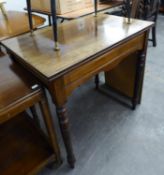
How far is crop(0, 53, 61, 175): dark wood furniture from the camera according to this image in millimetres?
A: 830

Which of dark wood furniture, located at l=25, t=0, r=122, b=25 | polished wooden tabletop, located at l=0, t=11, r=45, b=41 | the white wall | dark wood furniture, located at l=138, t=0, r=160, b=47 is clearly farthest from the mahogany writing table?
the white wall

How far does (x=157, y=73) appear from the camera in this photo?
2111mm

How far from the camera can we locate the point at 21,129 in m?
1.33

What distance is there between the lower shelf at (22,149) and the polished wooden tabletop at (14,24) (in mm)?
659

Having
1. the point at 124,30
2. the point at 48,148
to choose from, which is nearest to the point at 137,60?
the point at 124,30

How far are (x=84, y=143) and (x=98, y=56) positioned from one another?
76cm

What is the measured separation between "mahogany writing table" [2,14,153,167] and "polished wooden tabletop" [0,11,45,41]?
0.30 metres

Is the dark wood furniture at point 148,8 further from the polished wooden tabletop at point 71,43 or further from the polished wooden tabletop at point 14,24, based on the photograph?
the polished wooden tabletop at point 14,24

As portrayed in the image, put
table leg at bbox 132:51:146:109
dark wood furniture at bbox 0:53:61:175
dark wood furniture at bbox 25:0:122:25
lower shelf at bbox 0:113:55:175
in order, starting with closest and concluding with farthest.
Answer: dark wood furniture at bbox 0:53:61:175 < lower shelf at bbox 0:113:55:175 < table leg at bbox 132:51:146:109 < dark wood furniture at bbox 25:0:122:25

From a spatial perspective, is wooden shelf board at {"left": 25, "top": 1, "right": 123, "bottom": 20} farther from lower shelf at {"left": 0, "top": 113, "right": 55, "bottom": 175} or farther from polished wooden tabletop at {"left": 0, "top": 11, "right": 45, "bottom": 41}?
lower shelf at {"left": 0, "top": 113, "right": 55, "bottom": 175}

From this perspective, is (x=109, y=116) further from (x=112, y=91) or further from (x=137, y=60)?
(x=137, y=60)

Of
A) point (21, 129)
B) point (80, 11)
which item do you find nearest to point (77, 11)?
point (80, 11)

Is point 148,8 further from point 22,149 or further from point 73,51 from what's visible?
point 22,149

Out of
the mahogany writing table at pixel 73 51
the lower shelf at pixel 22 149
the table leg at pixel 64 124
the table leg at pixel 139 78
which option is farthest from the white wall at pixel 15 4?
the table leg at pixel 64 124
